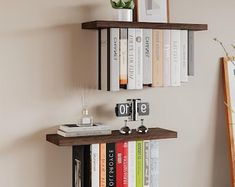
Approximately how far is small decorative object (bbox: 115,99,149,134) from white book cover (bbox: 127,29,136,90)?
4.3 inches

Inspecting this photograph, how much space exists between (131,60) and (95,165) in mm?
510

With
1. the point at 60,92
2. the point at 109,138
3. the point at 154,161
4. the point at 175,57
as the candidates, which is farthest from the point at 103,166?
the point at 175,57

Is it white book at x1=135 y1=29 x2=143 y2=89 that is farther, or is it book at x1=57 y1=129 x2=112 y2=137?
white book at x1=135 y1=29 x2=143 y2=89

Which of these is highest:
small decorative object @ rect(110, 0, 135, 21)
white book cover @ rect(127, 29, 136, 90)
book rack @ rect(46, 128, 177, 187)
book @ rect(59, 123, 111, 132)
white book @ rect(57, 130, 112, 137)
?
small decorative object @ rect(110, 0, 135, 21)

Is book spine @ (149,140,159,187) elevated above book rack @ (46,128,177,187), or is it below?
below

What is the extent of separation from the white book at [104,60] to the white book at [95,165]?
0.92 feet

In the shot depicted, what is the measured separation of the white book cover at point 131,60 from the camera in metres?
2.37

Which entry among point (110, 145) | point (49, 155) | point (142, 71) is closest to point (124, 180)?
point (110, 145)

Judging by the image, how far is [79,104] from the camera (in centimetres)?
245

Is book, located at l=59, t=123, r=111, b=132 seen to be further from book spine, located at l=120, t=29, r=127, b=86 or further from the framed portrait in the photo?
the framed portrait

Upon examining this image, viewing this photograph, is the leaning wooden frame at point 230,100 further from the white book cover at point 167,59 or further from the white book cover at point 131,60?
the white book cover at point 131,60

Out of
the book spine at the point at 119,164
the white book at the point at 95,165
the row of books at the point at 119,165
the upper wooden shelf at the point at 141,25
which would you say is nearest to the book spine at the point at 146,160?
the row of books at the point at 119,165

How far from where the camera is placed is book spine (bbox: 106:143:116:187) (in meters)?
2.36

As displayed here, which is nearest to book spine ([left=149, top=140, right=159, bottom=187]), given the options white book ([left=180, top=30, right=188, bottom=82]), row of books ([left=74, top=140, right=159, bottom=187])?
row of books ([left=74, top=140, right=159, bottom=187])
